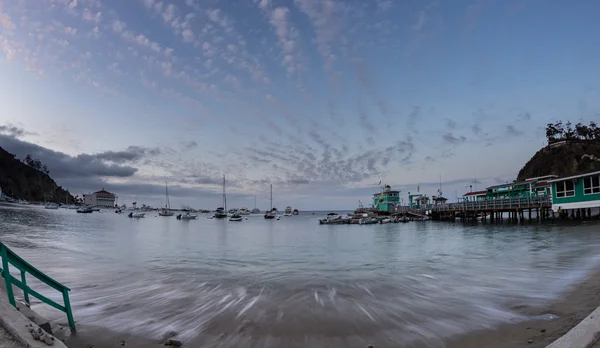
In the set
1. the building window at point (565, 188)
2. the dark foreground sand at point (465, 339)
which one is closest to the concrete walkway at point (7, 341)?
the dark foreground sand at point (465, 339)

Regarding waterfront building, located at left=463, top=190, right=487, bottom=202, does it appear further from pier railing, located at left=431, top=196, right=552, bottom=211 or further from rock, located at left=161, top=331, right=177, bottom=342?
rock, located at left=161, top=331, right=177, bottom=342

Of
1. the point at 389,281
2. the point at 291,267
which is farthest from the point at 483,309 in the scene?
the point at 291,267

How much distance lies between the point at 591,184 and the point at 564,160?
258 feet

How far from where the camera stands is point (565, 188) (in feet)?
142

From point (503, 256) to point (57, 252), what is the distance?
97.3 feet

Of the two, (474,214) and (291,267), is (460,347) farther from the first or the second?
(474,214)

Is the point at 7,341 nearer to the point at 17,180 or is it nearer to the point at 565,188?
the point at 565,188

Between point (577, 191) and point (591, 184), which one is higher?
point (591, 184)

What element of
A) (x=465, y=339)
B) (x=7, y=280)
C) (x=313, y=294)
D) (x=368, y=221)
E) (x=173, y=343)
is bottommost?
→ (x=368, y=221)

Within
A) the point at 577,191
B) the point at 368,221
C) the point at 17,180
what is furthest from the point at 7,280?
the point at 17,180

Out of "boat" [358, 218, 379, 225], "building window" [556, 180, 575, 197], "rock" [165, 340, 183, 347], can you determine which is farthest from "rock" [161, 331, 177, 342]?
"boat" [358, 218, 379, 225]

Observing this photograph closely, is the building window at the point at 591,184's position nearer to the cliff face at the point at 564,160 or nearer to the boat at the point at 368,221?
the boat at the point at 368,221

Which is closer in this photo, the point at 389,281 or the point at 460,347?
the point at 460,347

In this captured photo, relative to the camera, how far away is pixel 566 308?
27.7ft
